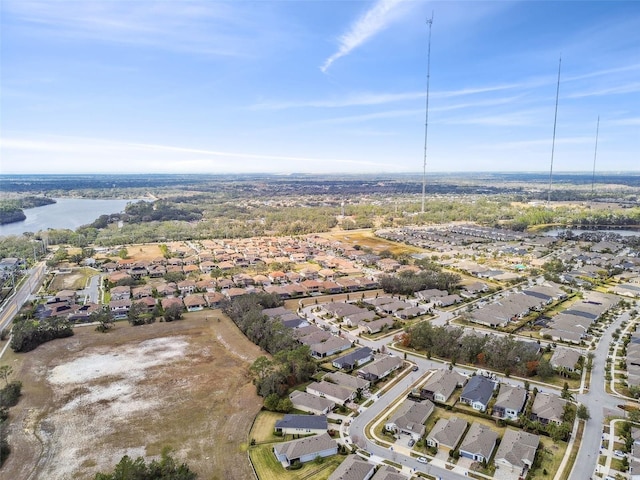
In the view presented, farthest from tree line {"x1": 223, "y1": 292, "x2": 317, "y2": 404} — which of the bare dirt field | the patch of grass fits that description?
the patch of grass

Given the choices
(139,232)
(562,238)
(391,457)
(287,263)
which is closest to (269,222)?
(139,232)

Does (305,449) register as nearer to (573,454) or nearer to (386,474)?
(386,474)

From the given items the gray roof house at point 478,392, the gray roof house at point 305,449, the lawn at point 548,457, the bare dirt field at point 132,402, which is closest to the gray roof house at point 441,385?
the gray roof house at point 478,392

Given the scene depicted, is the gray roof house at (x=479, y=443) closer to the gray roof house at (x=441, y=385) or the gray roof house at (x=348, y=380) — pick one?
the gray roof house at (x=441, y=385)

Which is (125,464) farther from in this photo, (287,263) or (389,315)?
(287,263)

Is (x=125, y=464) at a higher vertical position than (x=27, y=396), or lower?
higher

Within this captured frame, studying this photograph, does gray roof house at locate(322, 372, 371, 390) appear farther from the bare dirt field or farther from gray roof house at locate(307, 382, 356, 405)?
the bare dirt field

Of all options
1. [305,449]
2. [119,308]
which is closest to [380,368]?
[305,449]
